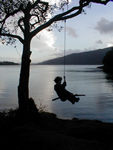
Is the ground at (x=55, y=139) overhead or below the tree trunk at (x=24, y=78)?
below

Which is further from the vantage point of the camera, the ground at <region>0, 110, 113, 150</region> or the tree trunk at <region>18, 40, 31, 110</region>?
the tree trunk at <region>18, 40, 31, 110</region>

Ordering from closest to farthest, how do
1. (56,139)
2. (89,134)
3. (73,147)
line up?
(73,147)
(56,139)
(89,134)

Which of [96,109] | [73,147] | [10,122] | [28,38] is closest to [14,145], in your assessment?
[73,147]

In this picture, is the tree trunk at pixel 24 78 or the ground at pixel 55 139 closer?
the ground at pixel 55 139

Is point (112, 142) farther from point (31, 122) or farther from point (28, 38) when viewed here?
point (28, 38)

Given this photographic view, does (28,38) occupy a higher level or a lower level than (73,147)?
higher

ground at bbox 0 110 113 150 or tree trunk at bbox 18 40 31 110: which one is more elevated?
tree trunk at bbox 18 40 31 110

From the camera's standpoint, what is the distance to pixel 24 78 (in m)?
14.9

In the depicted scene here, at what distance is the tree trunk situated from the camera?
14.9 meters

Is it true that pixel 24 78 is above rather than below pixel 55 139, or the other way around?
above

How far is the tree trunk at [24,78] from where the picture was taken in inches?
587

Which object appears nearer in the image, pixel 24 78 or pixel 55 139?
pixel 55 139

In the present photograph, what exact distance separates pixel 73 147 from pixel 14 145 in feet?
8.20

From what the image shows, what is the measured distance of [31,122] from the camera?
1487cm
